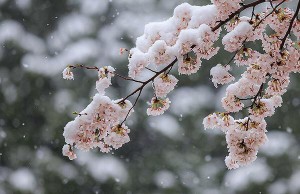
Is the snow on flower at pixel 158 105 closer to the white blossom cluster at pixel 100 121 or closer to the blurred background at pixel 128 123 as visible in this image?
the white blossom cluster at pixel 100 121

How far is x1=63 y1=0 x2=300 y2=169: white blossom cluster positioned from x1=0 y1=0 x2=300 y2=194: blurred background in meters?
7.51

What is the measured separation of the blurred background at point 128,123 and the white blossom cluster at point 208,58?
7512 mm

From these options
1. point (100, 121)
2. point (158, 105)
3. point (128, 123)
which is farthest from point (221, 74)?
point (128, 123)

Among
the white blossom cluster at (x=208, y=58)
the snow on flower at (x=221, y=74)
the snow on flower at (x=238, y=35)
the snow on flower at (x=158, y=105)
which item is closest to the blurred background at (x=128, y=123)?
the snow on flower at (x=158, y=105)

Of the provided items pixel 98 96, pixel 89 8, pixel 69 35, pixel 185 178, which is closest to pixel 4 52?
pixel 69 35

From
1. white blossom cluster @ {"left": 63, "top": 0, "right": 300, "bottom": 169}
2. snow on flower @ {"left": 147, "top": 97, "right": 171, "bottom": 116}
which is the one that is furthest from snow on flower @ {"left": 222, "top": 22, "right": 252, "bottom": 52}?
snow on flower @ {"left": 147, "top": 97, "right": 171, "bottom": 116}

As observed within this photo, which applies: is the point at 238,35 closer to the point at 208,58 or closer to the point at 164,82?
the point at 208,58

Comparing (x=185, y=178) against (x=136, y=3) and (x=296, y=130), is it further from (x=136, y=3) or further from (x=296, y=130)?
(x=136, y=3)

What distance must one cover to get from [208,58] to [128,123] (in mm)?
8517

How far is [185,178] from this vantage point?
1063 cm

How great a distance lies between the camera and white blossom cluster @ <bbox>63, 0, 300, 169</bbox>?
2.69 metres

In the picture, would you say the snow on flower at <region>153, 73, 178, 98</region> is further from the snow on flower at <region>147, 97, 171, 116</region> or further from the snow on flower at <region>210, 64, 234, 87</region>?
the snow on flower at <region>210, 64, 234, 87</region>

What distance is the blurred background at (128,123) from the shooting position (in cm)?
1038

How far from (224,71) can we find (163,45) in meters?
0.46
